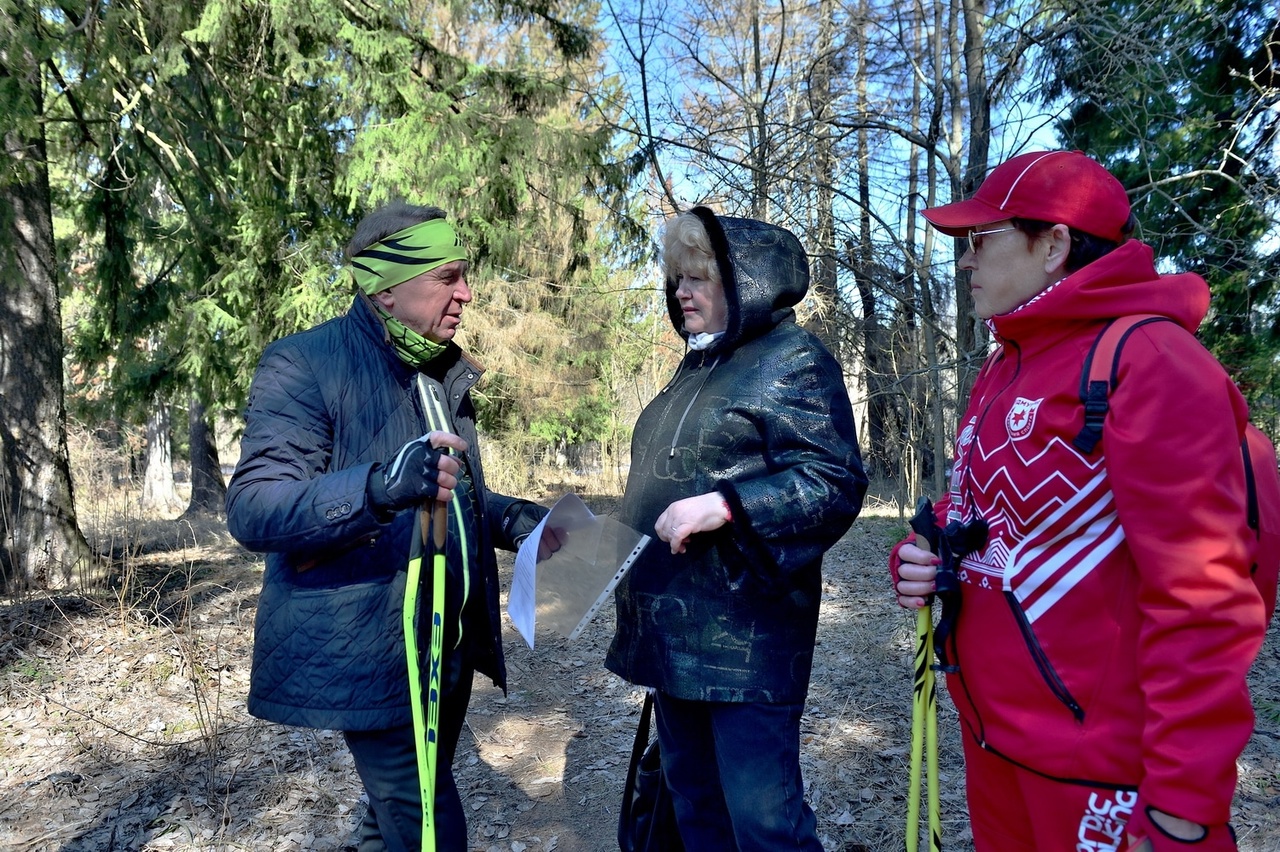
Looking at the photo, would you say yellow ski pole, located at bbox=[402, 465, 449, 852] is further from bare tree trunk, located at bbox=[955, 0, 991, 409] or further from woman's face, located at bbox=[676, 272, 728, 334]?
bare tree trunk, located at bbox=[955, 0, 991, 409]

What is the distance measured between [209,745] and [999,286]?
12.9 feet

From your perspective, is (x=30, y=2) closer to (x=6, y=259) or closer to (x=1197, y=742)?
(x=6, y=259)

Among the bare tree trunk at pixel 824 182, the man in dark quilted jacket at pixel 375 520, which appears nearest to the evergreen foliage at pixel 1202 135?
the bare tree trunk at pixel 824 182

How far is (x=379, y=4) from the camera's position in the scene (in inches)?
290

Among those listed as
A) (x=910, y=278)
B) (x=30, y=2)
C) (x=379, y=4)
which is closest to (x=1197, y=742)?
(x=30, y=2)

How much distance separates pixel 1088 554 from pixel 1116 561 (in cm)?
4

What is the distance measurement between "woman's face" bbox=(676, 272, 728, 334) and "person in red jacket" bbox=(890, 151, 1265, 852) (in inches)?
23.5

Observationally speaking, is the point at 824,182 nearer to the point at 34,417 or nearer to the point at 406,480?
the point at 406,480

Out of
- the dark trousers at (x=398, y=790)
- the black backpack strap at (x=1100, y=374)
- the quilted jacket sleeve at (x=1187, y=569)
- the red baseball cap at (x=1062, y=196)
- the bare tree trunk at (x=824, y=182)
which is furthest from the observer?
the bare tree trunk at (x=824, y=182)

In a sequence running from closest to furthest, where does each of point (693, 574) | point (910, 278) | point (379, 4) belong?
point (693, 574), point (379, 4), point (910, 278)

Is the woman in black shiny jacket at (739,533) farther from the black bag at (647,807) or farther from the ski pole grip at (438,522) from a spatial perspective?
the ski pole grip at (438,522)

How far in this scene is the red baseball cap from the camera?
5.22ft

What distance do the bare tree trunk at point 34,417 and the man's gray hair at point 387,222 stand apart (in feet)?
18.0

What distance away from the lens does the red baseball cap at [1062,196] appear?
1590mm
